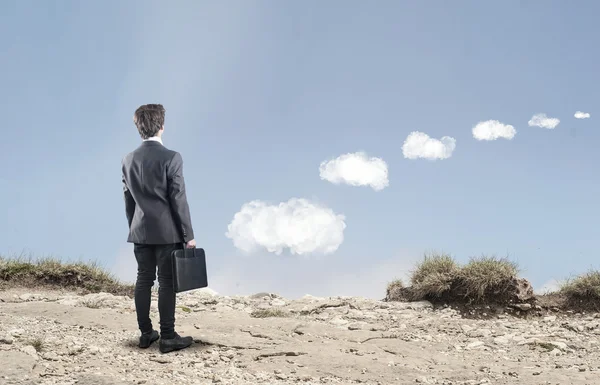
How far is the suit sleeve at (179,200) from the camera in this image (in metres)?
6.54

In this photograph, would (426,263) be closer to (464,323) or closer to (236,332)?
(464,323)

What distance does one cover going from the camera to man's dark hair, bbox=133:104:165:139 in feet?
22.3

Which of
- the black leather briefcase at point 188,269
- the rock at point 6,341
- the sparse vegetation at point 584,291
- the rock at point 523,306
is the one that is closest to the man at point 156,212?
the black leather briefcase at point 188,269

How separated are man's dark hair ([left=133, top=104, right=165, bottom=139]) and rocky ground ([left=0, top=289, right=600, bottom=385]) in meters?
2.58

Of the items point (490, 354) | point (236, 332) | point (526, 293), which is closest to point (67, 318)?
point (236, 332)

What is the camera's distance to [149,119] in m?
6.80

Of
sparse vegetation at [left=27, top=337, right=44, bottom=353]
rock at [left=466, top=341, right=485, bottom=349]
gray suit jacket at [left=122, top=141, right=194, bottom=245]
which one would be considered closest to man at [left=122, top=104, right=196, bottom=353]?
gray suit jacket at [left=122, top=141, right=194, bottom=245]

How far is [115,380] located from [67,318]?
3.06 meters

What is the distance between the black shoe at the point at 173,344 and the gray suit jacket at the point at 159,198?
1.21 metres

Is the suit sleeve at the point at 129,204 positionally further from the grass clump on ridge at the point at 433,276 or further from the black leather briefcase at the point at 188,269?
the grass clump on ridge at the point at 433,276

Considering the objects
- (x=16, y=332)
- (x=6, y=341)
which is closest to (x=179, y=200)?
(x=6, y=341)

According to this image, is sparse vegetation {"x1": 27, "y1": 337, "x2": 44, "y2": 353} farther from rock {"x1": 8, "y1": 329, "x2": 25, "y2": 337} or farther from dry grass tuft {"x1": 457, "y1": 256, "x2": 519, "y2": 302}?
dry grass tuft {"x1": 457, "y1": 256, "x2": 519, "y2": 302}

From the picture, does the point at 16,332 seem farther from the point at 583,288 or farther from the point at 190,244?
the point at 583,288

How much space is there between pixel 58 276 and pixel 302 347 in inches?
295
